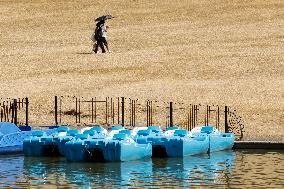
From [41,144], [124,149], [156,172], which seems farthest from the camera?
[41,144]

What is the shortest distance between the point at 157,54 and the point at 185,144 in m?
23.7

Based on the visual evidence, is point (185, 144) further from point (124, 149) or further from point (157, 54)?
point (157, 54)

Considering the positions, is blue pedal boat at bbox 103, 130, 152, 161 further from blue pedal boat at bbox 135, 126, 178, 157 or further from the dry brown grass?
the dry brown grass

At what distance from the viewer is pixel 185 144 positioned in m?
37.7

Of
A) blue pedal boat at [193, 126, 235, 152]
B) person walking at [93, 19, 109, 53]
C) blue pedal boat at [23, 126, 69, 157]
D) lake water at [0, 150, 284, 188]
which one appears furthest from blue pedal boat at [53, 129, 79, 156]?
person walking at [93, 19, 109, 53]

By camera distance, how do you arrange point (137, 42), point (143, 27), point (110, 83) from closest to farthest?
point (110, 83) < point (137, 42) < point (143, 27)

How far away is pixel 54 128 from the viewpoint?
4091 cm

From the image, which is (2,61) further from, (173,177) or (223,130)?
(173,177)

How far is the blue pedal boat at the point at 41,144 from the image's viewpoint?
38281mm

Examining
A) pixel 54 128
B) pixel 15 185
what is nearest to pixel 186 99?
pixel 54 128

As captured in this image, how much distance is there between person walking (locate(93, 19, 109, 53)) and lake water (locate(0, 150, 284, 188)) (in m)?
22.7

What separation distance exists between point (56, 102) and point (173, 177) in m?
13.9

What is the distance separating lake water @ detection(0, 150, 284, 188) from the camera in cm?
3156

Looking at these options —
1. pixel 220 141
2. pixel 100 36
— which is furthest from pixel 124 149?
pixel 100 36
